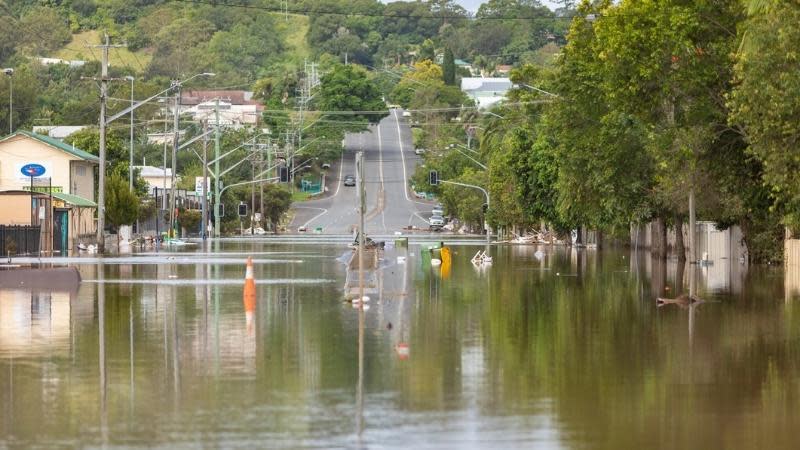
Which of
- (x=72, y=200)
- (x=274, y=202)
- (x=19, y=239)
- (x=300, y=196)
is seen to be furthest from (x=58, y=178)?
(x=300, y=196)

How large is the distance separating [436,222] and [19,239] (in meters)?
88.9

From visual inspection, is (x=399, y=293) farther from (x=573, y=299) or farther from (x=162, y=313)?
(x=162, y=313)

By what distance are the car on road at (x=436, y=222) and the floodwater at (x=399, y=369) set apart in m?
114

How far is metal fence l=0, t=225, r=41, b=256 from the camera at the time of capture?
6488cm

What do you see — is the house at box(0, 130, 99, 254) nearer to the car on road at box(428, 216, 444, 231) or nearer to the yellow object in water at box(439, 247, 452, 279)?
the yellow object in water at box(439, 247, 452, 279)

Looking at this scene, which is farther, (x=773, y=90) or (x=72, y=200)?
(x=72, y=200)

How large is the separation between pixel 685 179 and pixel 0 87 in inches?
5103

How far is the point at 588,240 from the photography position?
314 ft

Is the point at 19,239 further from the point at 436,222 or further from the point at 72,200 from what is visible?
the point at 436,222

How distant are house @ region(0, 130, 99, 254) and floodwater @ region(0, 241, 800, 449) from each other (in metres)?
41.2

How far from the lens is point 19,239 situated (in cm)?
6762

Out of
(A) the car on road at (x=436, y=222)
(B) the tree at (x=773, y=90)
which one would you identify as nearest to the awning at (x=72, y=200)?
(B) the tree at (x=773, y=90)

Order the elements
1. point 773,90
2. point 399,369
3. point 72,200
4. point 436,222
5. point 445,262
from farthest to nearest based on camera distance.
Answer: point 436,222 < point 72,200 < point 445,262 < point 773,90 < point 399,369

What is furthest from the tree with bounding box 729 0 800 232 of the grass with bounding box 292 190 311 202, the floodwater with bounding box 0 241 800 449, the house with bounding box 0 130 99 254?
the grass with bounding box 292 190 311 202
